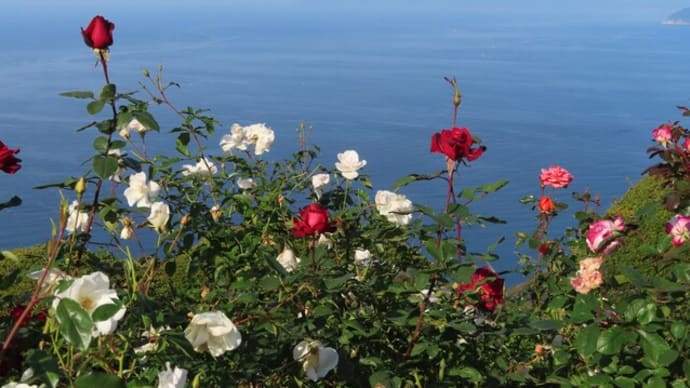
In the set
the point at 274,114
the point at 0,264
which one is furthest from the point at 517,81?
the point at 0,264

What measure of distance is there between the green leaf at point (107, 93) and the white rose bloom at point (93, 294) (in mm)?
379

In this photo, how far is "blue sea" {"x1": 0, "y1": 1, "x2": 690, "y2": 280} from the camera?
1034 inches

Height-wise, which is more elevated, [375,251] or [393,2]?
[375,251]

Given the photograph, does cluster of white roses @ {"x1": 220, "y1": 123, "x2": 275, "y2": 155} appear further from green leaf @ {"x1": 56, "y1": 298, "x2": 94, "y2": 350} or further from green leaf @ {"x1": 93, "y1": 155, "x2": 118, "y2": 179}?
green leaf @ {"x1": 56, "y1": 298, "x2": 94, "y2": 350}

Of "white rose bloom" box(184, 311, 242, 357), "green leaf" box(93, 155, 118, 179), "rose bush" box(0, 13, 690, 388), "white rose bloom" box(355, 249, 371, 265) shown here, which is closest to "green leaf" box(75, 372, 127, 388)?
"rose bush" box(0, 13, 690, 388)

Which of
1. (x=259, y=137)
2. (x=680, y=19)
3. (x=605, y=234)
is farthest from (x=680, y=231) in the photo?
(x=680, y=19)

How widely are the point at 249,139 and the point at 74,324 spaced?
5.27 feet

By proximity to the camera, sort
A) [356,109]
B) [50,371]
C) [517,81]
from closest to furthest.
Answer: [50,371] → [356,109] → [517,81]

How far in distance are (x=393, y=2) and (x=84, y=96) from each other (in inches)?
7907

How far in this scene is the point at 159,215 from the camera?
174 centimetres

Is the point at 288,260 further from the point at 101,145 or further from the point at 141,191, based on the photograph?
the point at 101,145

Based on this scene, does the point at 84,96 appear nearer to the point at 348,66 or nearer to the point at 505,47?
the point at 348,66

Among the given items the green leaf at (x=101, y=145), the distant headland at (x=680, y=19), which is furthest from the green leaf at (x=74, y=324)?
the distant headland at (x=680, y=19)

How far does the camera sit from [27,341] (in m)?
1.44
